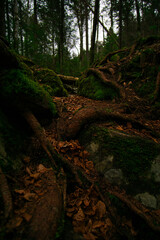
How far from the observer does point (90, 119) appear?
2.86 metres

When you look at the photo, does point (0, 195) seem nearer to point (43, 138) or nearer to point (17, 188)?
point (17, 188)

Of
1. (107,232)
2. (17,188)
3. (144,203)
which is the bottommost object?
(107,232)

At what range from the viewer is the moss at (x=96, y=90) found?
4.43m

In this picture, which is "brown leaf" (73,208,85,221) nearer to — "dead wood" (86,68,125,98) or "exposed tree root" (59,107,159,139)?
"exposed tree root" (59,107,159,139)

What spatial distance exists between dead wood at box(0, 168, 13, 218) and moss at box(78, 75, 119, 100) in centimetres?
383

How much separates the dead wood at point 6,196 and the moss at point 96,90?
3834 mm

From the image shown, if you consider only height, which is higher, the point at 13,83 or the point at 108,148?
the point at 13,83

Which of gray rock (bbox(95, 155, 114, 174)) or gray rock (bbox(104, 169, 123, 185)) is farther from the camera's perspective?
gray rock (bbox(95, 155, 114, 174))

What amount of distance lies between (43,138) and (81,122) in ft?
3.14

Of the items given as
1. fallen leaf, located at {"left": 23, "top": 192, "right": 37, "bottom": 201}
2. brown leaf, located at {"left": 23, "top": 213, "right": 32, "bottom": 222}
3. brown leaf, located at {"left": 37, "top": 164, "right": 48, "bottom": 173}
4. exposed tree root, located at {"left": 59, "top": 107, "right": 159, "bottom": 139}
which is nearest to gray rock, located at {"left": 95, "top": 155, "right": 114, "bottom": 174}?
exposed tree root, located at {"left": 59, "top": 107, "right": 159, "bottom": 139}

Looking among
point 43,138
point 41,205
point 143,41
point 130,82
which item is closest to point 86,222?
point 41,205

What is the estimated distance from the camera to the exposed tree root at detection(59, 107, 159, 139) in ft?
9.09

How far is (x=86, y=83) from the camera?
5570mm

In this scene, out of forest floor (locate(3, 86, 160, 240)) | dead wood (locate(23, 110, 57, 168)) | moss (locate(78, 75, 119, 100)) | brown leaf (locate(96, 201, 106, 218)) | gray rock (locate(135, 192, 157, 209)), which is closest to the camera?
forest floor (locate(3, 86, 160, 240))
